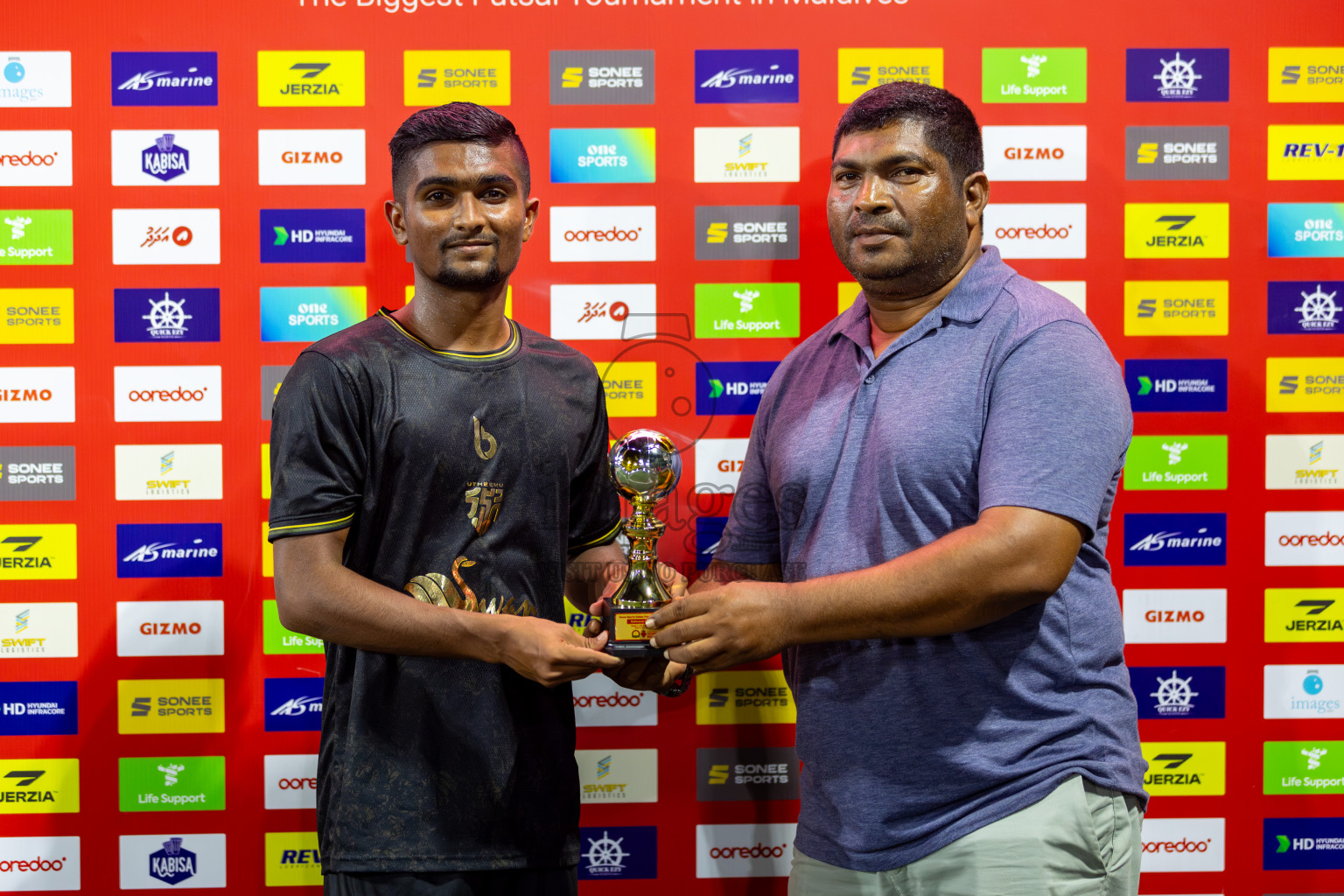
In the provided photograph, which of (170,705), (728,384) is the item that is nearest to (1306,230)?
(728,384)

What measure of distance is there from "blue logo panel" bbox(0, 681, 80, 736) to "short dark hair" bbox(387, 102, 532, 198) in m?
1.75

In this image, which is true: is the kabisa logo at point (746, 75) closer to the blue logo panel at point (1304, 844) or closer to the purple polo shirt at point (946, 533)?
the purple polo shirt at point (946, 533)

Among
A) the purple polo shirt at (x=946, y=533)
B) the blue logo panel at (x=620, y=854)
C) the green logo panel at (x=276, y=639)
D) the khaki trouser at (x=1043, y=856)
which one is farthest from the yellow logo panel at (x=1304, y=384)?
the green logo panel at (x=276, y=639)

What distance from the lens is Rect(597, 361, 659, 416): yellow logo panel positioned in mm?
2482

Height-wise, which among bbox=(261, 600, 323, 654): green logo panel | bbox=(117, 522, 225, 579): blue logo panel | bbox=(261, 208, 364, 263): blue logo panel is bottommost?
bbox=(261, 600, 323, 654): green logo panel

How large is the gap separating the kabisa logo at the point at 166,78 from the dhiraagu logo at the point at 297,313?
552mm

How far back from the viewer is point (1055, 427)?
155cm

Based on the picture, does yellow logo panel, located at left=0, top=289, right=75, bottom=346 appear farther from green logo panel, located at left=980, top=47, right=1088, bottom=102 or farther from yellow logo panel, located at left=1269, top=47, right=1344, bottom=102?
yellow logo panel, located at left=1269, top=47, right=1344, bottom=102

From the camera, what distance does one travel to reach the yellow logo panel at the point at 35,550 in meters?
2.45

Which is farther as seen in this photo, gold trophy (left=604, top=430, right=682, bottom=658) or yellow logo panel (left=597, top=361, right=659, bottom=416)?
yellow logo panel (left=597, top=361, right=659, bottom=416)

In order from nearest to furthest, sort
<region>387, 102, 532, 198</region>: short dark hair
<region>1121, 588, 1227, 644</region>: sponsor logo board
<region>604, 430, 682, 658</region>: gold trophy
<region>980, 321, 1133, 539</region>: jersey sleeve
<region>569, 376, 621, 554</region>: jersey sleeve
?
<region>980, 321, 1133, 539</region>: jersey sleeve < <region>604, 430, 682, 658</region>: gold trophy < <region>387, 102, 532, 198</region>: short dark hair < <region>569, 376, 621, 554</region>: jersey sleeve < <region>1121, 588, 1227, 644</region>: sponsor logo board

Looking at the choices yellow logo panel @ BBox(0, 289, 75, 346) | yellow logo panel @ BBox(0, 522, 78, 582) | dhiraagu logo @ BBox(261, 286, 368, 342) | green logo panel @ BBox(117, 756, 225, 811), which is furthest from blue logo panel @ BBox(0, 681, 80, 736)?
dhiraagu logo @ BBox(261, 286, 368, 342)

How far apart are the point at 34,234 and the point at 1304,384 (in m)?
3.56

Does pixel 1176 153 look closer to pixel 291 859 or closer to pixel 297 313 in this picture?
pixel 297 313
